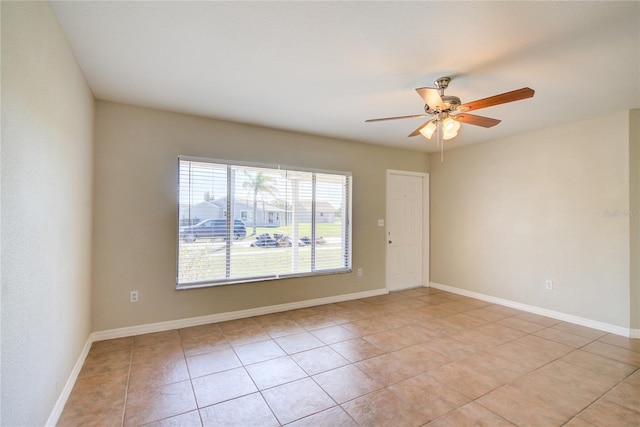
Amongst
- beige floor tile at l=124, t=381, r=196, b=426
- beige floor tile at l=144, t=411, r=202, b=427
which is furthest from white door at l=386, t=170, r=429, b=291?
beige floor tile at l=144, t=411, r=202, b=427

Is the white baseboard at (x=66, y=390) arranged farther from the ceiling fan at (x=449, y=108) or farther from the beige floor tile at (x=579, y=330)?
the beige floor tile at (x=579, y=330)

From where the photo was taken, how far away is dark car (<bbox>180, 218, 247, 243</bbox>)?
3.48m

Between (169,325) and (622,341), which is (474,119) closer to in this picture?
(622,341)

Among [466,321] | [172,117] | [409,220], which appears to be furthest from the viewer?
[409,220]

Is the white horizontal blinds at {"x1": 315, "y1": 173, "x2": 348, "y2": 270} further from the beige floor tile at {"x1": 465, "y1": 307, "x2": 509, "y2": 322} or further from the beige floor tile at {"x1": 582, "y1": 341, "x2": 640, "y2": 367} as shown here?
the beige floor tile at {"x1": 582, "y1": 341, "x2": 640, "y2": 367}

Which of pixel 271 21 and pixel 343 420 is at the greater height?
pixel 271 21

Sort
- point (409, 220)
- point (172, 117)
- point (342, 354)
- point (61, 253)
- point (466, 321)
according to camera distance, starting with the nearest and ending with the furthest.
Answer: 1. point (61, 253)
2. point (342, 354)
3. point (172, 117)
4. point (466, 321)
5. point (409, 220)

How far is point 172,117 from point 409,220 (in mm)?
4048

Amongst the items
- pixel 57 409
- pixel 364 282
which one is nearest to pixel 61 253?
pixel 57 409

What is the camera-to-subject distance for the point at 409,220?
5441 mm

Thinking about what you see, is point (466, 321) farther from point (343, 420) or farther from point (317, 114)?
point (317, 114)

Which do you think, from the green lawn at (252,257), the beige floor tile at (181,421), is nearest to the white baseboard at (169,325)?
the green lawn at (252,257)

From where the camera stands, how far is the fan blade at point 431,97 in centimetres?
214

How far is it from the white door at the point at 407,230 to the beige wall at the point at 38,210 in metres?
4.16
